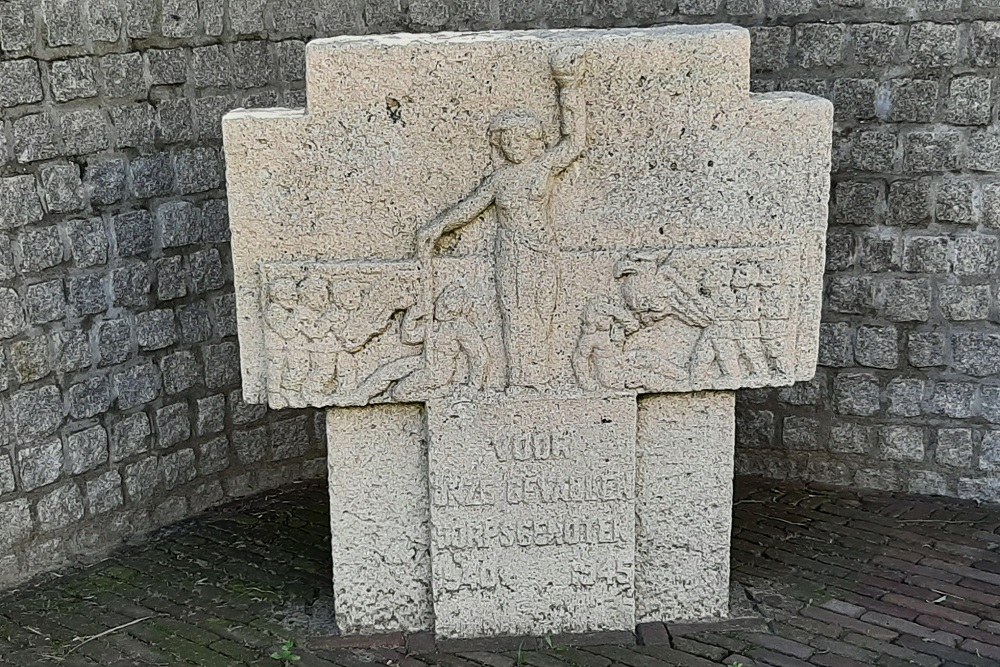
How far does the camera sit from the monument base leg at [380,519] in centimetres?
439

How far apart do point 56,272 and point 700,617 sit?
2861mm

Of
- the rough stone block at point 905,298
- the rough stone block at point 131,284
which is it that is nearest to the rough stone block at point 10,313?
the rough stone block at point 131,284

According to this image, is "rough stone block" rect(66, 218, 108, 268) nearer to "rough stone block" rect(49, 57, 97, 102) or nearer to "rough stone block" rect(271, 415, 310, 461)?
"rough stone block" rect(49, 57, 97, 102)

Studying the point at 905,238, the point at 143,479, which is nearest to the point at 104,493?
the point at 143,479

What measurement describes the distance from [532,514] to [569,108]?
4.71 feet

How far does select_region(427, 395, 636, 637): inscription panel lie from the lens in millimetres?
4375

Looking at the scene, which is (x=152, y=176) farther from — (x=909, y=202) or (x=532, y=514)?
(x=909, y=202)

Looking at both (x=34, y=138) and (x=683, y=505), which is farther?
(x=34, y=138)

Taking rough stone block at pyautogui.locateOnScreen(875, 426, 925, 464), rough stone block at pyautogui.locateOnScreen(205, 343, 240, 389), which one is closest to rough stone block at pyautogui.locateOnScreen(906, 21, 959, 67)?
rough stone block at pyautogui.locateOnScreen(875, 426, 925, 464)

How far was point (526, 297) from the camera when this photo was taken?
4.21 meters

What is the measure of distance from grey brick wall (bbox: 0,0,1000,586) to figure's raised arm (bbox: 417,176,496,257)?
68.1 inches

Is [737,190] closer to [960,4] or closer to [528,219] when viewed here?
[528,219]

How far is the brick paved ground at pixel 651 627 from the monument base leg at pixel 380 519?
4.8 inches

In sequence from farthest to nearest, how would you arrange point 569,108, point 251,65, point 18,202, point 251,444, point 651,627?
point 251,444 → point 251,65 → point 18,202 → point 651,627 → point 569,108
